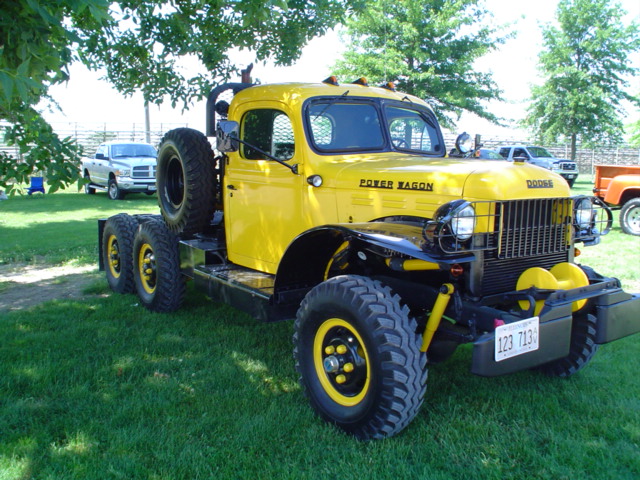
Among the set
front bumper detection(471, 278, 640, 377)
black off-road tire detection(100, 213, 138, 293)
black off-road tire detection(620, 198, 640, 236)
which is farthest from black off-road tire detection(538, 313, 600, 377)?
black off-road tire detection(620, 198, 640, 236)

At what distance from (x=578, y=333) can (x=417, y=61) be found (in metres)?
20.2

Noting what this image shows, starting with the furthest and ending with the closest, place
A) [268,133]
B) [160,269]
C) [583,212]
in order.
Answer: [160,269]
[268,133]
[583,212]

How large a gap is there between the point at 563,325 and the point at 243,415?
198cm

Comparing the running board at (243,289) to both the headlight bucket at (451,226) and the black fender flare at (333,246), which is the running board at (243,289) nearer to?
the black fender flare at (333,246)

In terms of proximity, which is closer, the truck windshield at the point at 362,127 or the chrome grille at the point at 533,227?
the chrome grille at the point at 533,227

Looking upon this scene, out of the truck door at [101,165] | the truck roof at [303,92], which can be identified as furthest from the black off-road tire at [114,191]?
the truck roof at [303,92]

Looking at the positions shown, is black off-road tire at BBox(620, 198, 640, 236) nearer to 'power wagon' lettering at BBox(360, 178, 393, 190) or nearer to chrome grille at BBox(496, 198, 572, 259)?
chrome grille at BBox(496, 198, 572, 259)

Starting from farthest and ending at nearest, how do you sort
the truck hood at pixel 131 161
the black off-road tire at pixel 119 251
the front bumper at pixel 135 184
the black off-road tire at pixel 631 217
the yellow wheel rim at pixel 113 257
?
1. the truck hood at pixel 131 161
2. the front bumper at pixel 135 184
3. the black off-road tire at pixel 631 217
4. the yellow wheel rim at pixel 113 257
5. the black off-road tire at pixel 119 251

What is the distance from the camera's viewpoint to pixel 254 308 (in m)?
4.48

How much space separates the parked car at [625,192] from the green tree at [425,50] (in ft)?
35.1

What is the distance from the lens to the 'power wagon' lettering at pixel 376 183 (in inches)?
156

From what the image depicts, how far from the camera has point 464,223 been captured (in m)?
3.41

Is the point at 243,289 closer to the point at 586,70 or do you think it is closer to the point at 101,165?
the point at 101,165

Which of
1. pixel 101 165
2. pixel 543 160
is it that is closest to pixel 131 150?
pixel 101 165
